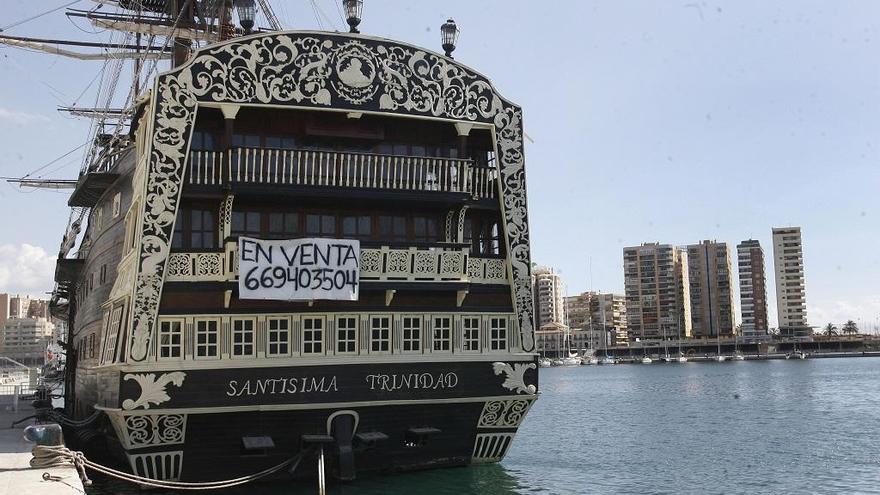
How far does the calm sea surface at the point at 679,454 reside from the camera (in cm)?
2298

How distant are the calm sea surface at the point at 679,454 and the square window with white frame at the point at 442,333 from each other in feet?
10.5

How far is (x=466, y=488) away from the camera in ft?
70.8

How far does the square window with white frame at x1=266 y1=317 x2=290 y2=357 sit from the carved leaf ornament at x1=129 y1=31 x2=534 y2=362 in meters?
2.61

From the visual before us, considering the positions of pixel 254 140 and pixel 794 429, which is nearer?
pixel 254 140

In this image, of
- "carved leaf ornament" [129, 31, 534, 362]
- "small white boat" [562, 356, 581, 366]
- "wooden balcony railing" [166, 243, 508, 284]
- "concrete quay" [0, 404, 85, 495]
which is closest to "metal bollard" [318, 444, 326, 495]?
"wooden balcony railing" [166, 243, 508, 284]

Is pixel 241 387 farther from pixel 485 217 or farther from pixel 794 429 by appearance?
pixel 794 429

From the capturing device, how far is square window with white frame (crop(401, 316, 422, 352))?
22.2 meters

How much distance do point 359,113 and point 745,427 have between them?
2913 centimetres

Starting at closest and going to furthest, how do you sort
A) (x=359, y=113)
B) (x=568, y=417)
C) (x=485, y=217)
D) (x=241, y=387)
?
(x=241, y=387) < (x=359, y=113) < (x=485, y=217) < (x=568, y=417)

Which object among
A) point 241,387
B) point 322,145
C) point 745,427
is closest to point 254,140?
point 322,145

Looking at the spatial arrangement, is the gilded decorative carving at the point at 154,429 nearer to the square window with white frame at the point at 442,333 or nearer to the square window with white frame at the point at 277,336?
the square window with white frame at the point at 277,336

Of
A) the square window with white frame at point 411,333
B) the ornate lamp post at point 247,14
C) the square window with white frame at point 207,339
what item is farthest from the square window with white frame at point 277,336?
the ornate lamp post at point 247,14

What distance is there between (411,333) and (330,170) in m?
4.48

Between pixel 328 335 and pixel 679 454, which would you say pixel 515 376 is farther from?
pixel 679 454
